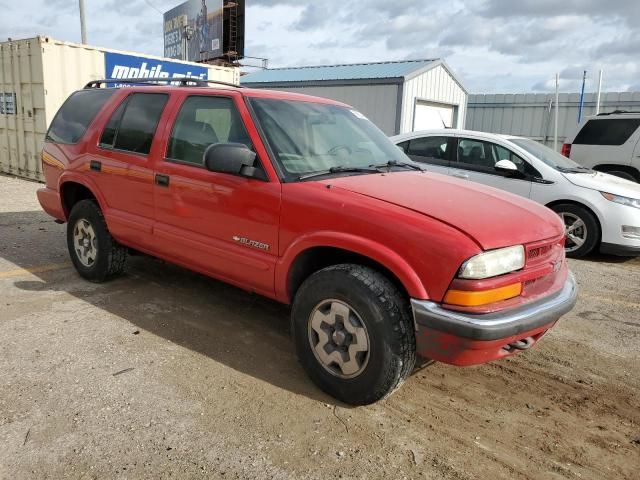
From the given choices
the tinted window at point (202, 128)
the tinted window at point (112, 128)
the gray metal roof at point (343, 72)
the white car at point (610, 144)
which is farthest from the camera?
the gray metal roof at point (343, 72)

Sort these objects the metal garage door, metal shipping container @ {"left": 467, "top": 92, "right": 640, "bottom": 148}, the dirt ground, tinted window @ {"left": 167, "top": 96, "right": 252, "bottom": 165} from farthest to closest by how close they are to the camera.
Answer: metal shipping container @ {"left": 467, "top": 92, "right": 640, "bottom": 148}, the metal garage door, tinted window @ {"left": 167, "top": 96, "right": 252, "bottom": 165}, the dirt ground

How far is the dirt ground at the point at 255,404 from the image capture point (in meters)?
2.51

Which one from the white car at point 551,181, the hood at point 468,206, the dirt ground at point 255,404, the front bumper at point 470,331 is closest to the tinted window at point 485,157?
the white car at point 551,181

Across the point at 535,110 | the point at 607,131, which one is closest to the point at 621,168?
the point at 607,131

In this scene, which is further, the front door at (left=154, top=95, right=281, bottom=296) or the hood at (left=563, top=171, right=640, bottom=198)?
the hood at (left=563, top=171, right=640, bottom=198)

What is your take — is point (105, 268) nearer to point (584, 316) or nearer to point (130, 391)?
point (130, 391)

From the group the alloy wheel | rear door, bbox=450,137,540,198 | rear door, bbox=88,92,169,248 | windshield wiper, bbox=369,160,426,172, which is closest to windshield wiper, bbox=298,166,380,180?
windshield wiper, bbox=369,160,426,172

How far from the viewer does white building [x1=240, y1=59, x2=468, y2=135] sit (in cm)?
1631

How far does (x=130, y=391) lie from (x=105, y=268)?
198cm

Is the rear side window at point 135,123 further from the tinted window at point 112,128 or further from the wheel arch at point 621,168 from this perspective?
the wheel arch at point 621,168

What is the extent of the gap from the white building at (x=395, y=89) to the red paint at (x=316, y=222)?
12775 mm

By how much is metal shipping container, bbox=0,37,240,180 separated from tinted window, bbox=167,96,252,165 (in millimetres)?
8450

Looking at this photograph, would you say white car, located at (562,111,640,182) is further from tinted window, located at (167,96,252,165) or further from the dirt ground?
tinted window, located at (167,96,252,165)

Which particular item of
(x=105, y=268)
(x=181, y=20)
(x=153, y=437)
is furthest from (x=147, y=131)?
(x=181, y=20)
